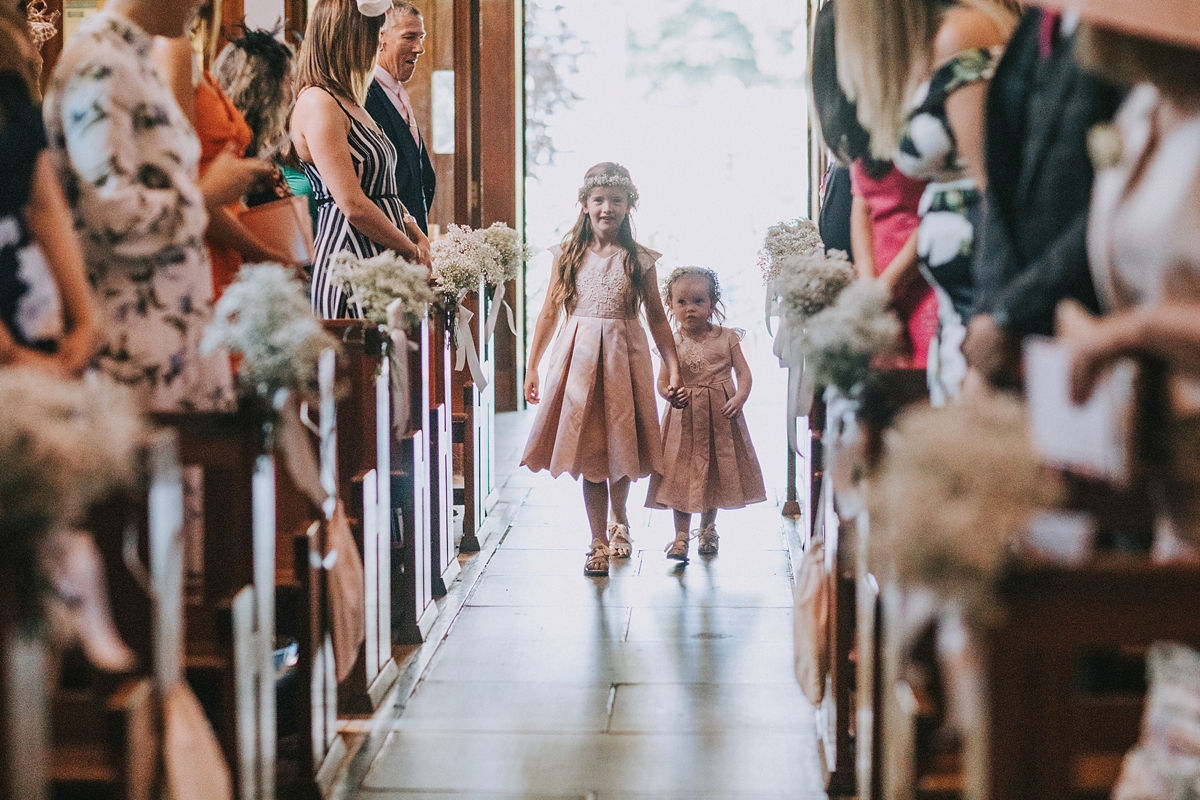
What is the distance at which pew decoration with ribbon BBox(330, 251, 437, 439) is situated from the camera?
389cm

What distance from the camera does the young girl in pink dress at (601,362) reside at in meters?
5.41

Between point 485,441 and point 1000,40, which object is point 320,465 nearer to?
point 1000,40

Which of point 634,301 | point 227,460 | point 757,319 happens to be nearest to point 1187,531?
point 227,460

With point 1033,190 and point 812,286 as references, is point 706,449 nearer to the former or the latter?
point 812,286

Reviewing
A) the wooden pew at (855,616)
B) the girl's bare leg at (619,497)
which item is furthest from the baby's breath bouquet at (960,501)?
the girl's bare leg at (619,497)

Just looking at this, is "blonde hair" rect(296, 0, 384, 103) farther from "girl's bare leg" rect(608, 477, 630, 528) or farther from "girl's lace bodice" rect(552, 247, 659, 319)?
"girl's bare leg" rect(608, 477, 630, 528)

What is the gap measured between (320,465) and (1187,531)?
2.20 metres

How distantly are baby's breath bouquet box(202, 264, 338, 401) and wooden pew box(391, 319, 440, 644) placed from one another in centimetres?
146

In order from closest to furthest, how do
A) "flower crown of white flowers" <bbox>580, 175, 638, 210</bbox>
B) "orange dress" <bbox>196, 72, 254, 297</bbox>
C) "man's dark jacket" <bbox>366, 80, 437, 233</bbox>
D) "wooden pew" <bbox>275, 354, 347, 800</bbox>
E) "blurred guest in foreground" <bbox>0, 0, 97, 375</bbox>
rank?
"blurred guest in foreground" <bbox>0, 0, 97, 375</bbox> → "wooden pew" <bbox>275, 354, 347, 800</bbox> → "orange dress" <bbox>196, 72, 254, 297</bbox> → "man's dark jacket" <bbox>366, 80, 437, 233</bbox> → "flower crown of white flowers" <bbox>580, 175, 638, 210</bbox>

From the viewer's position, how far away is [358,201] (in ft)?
13.7

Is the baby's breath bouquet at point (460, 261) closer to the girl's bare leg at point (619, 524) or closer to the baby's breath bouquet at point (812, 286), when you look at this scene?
the girl's bare leg at point (619, 524)

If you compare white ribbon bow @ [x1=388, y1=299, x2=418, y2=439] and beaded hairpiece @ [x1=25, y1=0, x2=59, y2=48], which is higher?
beaded hairpiece @ [x1=25, y1=0, x2=59, y2=48]

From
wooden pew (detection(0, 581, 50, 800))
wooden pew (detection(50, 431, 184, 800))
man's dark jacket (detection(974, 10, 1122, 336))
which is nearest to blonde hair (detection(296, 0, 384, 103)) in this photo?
wooden pew (detection(50, 431, 184, 800))

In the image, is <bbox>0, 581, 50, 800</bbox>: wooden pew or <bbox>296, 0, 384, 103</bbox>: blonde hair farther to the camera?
<bbox>296, 0, 384, 103</bbox>: blonde hair
